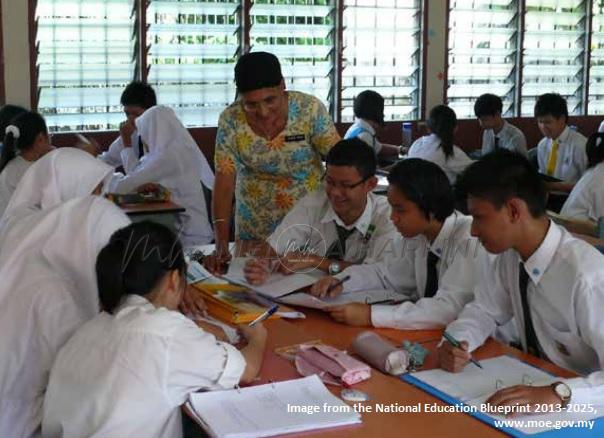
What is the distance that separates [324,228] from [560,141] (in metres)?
3.81

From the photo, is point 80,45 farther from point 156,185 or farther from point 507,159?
point 507,159

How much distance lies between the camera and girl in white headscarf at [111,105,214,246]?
16.4ft

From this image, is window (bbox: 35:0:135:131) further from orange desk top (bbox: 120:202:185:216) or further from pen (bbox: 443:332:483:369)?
pen (bbox: 443:332:483:369)

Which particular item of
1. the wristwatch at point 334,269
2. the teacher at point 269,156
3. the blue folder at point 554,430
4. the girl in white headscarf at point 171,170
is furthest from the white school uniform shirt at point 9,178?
the blue folder at point 554,430

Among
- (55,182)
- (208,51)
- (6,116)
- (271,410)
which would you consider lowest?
(271,410)

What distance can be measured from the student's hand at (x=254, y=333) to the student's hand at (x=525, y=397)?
0.63 meters

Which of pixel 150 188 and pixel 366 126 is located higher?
pixel 366 126

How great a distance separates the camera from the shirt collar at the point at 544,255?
2.06 metres

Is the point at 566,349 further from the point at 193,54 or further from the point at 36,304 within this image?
the point at 193,54

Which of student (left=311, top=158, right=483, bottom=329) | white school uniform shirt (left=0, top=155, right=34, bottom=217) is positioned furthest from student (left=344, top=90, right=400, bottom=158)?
student (left=311, top=158, right=483, bottom=329)

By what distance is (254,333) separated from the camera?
2156mm

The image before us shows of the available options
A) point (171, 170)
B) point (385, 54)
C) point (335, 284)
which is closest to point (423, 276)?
point (335, 284)

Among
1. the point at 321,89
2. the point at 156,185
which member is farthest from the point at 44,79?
the point at 321,89

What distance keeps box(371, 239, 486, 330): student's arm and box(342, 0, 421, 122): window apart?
15.6ft
